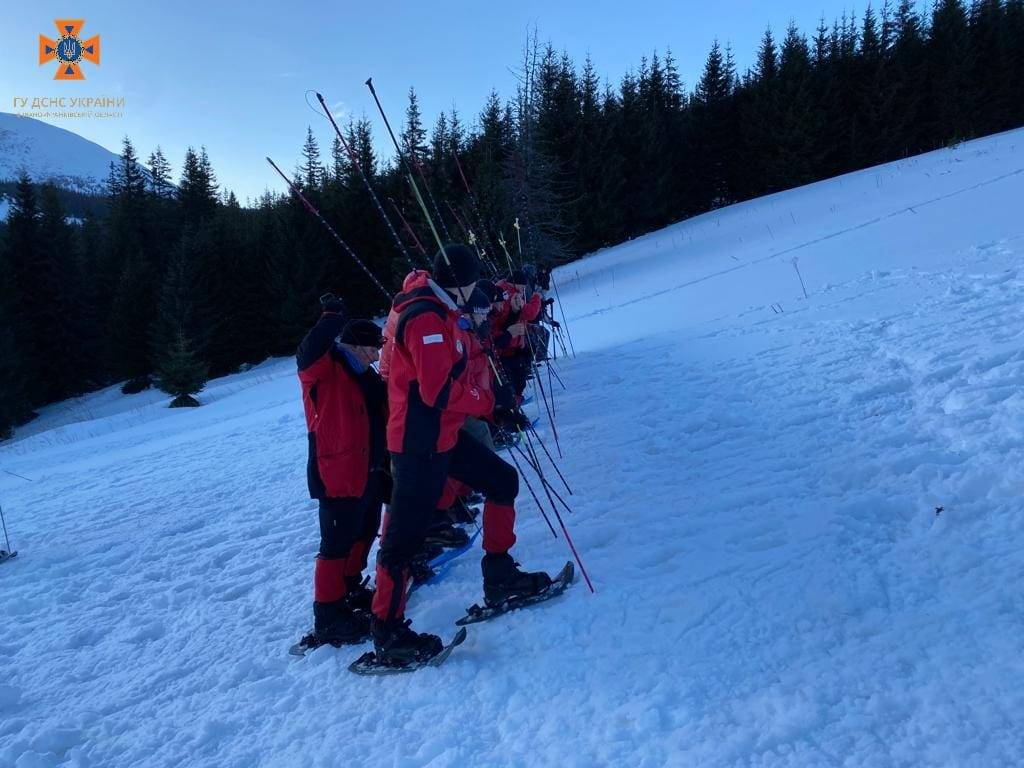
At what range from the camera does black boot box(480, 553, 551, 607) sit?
3.49 m

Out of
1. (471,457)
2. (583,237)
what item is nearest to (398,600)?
(471,457)

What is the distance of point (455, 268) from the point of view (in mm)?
3363

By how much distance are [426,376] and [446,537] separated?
6.50ft

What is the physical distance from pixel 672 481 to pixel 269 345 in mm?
32461

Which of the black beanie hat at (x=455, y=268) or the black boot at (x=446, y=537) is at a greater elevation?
the black beanie hat at (x=455, y=268)

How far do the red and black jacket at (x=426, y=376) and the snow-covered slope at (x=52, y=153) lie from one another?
398ft

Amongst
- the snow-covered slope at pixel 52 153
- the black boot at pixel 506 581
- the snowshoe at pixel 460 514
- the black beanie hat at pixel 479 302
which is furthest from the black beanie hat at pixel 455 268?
the snow-covered slope at pixel 52 153

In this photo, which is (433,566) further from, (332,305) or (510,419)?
(332,305)

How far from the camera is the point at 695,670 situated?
2.78m

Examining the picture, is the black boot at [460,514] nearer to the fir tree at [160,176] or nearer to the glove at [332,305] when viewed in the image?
the glove at [332,305]

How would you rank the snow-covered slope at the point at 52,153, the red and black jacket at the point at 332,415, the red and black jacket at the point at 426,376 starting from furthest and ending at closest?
1. the snow-covered slope at the point at 52,153
2. the red and black jacket at the point at 332,415
3. the red and black jacket at the point at 426,376

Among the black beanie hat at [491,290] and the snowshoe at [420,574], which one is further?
the black beanie hat at [491,290]

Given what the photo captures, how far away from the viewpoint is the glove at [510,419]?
408 centimetres

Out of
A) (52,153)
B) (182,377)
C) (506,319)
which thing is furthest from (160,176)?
(52,153)
